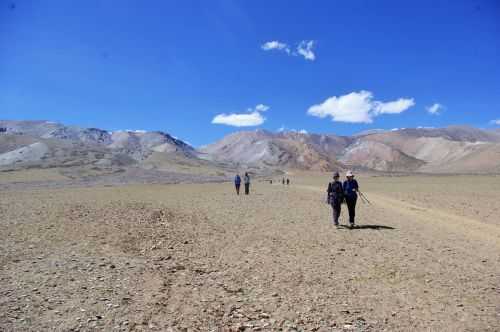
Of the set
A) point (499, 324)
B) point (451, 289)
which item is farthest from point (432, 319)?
point (451, 289)

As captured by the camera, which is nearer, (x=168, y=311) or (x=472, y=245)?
(x=168, y=311)

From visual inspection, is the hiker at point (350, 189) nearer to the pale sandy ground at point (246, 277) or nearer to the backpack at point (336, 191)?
the backpack at point (336, 191)

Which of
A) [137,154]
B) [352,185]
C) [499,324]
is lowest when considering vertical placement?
[499,324]

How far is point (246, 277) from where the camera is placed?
849cm

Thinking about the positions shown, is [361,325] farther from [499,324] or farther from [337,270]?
[337,270]

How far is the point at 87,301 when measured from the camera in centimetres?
677

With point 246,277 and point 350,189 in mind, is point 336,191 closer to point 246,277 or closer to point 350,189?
point 350,189

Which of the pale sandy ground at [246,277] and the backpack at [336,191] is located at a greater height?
the backpack at [336,191]

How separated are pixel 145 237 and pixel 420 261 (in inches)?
318

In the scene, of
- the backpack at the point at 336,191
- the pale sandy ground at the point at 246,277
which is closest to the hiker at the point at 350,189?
the backpack at the point at 336,191

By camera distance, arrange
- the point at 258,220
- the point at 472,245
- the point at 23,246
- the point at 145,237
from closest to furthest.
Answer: the point at 23,246 < the point at 472,245 < the point at 145,237 < the point at 258,220

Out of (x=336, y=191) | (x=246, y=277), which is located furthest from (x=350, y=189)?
→ (x=246, y=277)

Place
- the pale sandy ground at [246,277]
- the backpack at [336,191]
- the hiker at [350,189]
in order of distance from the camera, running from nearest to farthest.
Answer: the pale sandy ground at [246,277], the hiker at [350,189], the backpack at [336,191]

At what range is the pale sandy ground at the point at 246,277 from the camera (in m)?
6.24
